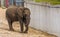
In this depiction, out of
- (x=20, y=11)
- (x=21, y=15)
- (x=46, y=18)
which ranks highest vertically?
(x=20, y=11)

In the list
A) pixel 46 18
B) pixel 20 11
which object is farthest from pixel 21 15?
pixel 46 18

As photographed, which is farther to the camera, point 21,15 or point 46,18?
point 46,18

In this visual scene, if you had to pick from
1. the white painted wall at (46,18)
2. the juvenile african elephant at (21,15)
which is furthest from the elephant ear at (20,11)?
the white painted wall at (46,18)

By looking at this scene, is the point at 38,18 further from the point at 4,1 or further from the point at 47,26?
the point at 4,1

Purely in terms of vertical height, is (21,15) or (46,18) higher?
(21,15)

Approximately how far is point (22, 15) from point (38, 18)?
65.0 inches

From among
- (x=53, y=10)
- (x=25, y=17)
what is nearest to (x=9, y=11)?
(x=25, y=17)

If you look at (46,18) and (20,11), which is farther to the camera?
(46,18)

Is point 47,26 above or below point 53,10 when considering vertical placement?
below

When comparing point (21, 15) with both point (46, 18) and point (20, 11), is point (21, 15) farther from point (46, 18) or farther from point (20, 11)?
point (46, 18)

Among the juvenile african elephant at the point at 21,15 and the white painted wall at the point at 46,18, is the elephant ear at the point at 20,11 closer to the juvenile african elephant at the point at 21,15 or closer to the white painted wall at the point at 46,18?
the juvenile african elephant at the point at 21,15

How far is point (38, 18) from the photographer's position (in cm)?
1206

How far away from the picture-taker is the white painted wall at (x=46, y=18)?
34.4 feet

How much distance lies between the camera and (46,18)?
37.0 ft
